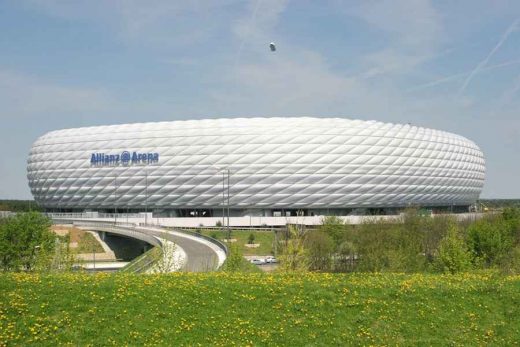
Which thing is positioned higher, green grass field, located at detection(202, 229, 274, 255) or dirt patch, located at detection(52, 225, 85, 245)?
dirt patch, located at detection(52, 225, 85, 245)

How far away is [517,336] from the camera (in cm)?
1329

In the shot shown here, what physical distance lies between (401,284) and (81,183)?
74.4 metres

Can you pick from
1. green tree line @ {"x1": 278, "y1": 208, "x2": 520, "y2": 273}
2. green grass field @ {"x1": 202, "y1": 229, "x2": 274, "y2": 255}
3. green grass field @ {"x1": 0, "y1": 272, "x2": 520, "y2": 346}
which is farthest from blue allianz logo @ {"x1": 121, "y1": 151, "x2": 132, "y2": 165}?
green grass field @ {"x1": 0, "y1": 272, "x2": 520, "y2": 346}

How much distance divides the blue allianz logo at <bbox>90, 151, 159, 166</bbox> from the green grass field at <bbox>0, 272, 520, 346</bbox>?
63898 millimetres

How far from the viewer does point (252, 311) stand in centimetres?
1377

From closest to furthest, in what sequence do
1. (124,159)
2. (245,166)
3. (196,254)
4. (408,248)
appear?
(408,248), (196,254), (245,166), (124,159)

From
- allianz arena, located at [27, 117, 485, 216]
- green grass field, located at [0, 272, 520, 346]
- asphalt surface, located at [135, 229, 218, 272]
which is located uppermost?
allianz arena, located at [27, 117, 485, 216]

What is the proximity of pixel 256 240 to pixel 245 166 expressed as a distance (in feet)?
67.2

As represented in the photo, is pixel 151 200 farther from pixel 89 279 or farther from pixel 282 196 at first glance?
pixel 89 279

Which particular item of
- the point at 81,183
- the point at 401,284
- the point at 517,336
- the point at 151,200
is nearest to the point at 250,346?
the point at 401,284

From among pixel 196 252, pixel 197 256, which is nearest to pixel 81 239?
pixel 196 252

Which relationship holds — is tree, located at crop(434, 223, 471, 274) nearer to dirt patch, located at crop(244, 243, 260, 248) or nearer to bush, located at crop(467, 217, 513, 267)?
bush, located at crop(467, 217, 513, 267)

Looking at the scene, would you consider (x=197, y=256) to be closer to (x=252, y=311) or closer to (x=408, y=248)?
(x=408, y=248)

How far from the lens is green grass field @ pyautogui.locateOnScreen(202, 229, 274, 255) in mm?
50531
